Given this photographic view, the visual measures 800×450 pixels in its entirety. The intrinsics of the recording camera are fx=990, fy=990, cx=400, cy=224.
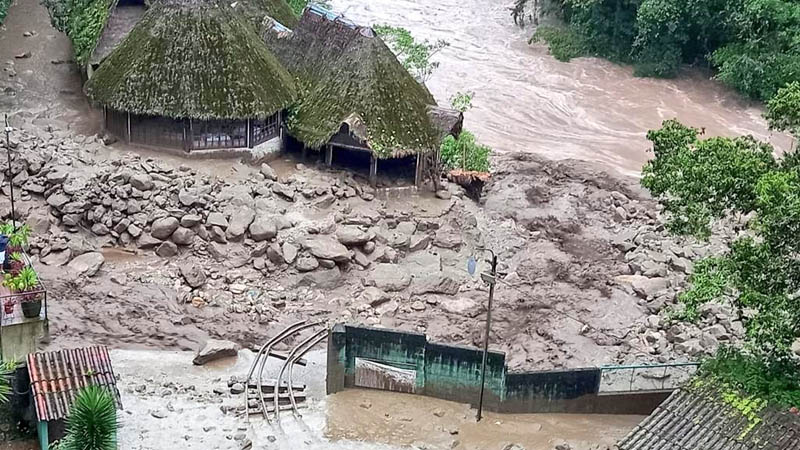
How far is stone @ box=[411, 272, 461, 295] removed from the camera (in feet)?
77.7

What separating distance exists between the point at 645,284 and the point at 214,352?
10.8 metres

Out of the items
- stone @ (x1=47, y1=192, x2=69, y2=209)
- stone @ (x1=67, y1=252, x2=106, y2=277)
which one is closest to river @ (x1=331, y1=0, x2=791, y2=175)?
stone @ (x1=47, y1=192, x2=69, y2=209)

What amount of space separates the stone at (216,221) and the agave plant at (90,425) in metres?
11.1

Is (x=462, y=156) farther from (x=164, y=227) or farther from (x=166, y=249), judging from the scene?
(x=166, y=249)

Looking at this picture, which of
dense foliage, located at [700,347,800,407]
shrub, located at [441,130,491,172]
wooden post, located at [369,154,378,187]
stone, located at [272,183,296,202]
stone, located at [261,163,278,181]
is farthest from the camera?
shrub, located at [441,130,491,172]

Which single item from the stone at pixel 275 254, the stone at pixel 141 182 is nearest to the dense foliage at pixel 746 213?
the stone at pixel 275 254

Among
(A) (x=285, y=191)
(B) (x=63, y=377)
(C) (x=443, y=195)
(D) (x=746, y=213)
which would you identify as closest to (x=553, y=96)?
(C) (x=443, y=195)

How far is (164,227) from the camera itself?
2394cm

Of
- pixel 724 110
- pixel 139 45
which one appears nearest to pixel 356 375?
pixel 139 45

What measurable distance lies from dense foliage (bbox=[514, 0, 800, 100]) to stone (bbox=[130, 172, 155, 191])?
2488 cm

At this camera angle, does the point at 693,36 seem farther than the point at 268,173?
Yes

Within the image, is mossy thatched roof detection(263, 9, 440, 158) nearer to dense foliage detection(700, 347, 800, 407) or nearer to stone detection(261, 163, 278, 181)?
stone detection(261, 163, 278, 181)

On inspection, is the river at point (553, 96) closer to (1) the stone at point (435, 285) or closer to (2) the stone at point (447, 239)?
(2) the stone at point (447, 239)

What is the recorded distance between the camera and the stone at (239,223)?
79.1ft
